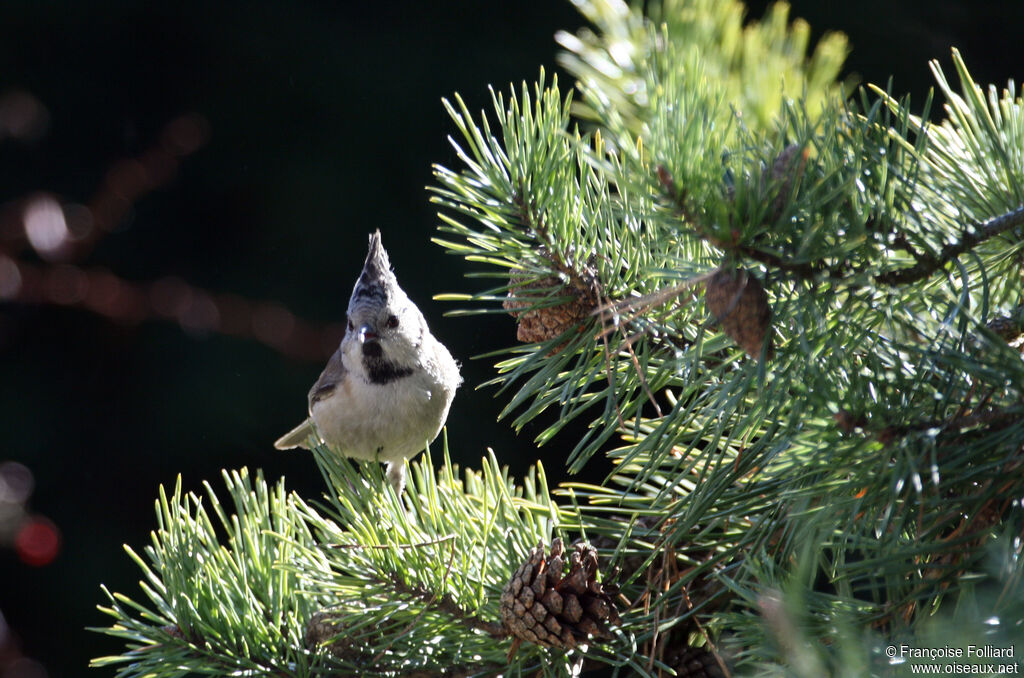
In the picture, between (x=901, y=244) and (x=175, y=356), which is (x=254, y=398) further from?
(x=901, y=244)

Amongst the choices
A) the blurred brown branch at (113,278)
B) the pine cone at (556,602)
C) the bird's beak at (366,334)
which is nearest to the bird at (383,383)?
the bird's beak at (366,334)

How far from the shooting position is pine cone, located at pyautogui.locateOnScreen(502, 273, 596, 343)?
2.45 feet

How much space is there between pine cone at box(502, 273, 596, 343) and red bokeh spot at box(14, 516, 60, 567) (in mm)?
1335

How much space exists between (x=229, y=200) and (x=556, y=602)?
195 cm

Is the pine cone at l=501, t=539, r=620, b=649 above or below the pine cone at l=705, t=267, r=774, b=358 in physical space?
below

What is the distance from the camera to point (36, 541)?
1.73m

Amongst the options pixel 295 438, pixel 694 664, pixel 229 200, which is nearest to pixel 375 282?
pixel 295 438

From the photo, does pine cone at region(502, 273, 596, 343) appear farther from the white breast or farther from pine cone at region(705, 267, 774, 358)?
the white breast

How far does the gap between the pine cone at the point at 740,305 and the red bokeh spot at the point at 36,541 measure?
155 cm

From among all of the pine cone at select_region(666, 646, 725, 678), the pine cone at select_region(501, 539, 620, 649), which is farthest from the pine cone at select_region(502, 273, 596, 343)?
the pine cone at select_region(666, 646, 725, 678)

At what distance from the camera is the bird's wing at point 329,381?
73.4 inches

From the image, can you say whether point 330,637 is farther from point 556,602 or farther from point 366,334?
point 366,334

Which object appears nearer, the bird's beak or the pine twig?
the pine twig

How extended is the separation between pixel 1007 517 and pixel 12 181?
237 centimetres
